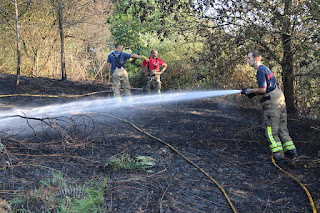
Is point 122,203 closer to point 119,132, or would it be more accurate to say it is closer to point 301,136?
point 119,132

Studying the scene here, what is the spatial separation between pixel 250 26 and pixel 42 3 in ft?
27.4

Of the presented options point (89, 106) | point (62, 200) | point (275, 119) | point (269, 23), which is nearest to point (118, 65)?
point (89, 106)

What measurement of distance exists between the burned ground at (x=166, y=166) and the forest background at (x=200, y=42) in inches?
55.6

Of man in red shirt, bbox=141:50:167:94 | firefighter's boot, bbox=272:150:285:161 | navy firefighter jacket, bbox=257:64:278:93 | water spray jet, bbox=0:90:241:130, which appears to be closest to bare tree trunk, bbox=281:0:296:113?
water spray jet, bbox=0:90:241:130

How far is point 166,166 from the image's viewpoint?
429cm

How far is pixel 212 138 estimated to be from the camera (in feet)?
18.9

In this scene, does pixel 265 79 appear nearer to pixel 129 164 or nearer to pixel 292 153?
pixel 292 153

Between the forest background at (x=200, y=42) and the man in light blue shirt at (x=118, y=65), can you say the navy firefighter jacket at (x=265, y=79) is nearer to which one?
the forest background at (x=200, y=42)

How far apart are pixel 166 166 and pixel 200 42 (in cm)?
595

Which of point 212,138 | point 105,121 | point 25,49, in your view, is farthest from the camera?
point 25,49

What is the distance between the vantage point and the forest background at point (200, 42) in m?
6.57

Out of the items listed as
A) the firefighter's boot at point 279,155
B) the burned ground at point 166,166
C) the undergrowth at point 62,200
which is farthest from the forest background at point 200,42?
the undergrowth at point 62,200

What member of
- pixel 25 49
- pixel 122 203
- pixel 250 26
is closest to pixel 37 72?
pixel 25 49

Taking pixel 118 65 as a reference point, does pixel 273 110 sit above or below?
below
